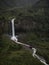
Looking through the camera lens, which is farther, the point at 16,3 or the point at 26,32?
the point at 16,3

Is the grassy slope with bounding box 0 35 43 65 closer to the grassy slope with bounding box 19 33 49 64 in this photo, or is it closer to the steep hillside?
the grassy slope with bounding box 19 33 49 64

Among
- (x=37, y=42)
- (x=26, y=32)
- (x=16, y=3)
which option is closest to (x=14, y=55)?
(x=37, y=42)

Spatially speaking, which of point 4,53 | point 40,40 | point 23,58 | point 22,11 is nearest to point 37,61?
point 23,58

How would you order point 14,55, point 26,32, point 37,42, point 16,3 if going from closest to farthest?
1. point 14,55
2. point 37,42
3. point 26,32
4. point 16,3

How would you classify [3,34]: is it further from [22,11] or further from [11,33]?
[22,11]

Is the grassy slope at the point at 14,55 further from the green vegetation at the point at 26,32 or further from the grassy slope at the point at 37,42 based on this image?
the grassy slope at the point at 37,42

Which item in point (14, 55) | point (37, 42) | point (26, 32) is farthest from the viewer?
point (26, 32)

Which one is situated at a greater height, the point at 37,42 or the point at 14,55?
the point at 37,42

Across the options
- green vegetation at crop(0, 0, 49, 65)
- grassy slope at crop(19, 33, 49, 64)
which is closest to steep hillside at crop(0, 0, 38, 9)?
green vegetation at crop(0, 0, 49, 65)

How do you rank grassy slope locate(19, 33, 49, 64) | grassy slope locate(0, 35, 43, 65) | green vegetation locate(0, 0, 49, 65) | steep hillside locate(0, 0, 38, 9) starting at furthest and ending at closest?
1. steep hillside locate(0, 0, 38, 9)
2. grassy slope locate(19, 33, 49, 64)
3. green vegetation locate(0, 0, 49, 65)
4. grassy slope locate(0, 35, 43, 65)

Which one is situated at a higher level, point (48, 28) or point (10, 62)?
point (48, 28)

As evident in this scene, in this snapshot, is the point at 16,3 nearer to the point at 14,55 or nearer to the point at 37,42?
the point at 37,42
